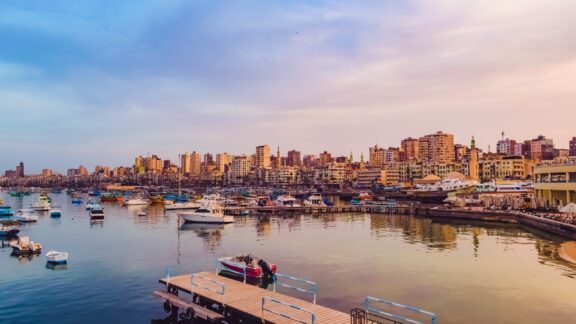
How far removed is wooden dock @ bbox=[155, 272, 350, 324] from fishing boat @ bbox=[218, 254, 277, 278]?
752 cm

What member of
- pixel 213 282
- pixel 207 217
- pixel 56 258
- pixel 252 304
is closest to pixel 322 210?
pixel 207 217

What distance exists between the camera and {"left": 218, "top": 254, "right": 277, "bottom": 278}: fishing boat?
3838 cm

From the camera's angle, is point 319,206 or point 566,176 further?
point 319,206

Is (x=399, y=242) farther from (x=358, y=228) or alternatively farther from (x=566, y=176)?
(x=566, y=176)

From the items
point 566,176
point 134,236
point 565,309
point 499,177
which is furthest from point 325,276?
point 499,177

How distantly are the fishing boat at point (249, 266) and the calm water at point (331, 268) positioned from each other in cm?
422

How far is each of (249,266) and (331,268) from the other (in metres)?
9.35

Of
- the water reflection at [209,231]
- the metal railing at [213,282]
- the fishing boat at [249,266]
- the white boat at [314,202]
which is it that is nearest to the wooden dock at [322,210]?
the white boat at [314,202]

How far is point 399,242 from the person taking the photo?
62.3 m

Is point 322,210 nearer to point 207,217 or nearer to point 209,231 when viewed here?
point 207,217

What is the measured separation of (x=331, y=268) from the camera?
43844 millimetres

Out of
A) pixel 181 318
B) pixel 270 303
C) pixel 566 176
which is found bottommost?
pixel 181 318

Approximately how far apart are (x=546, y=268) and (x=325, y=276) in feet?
73.6

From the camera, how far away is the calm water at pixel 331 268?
3094 cm
